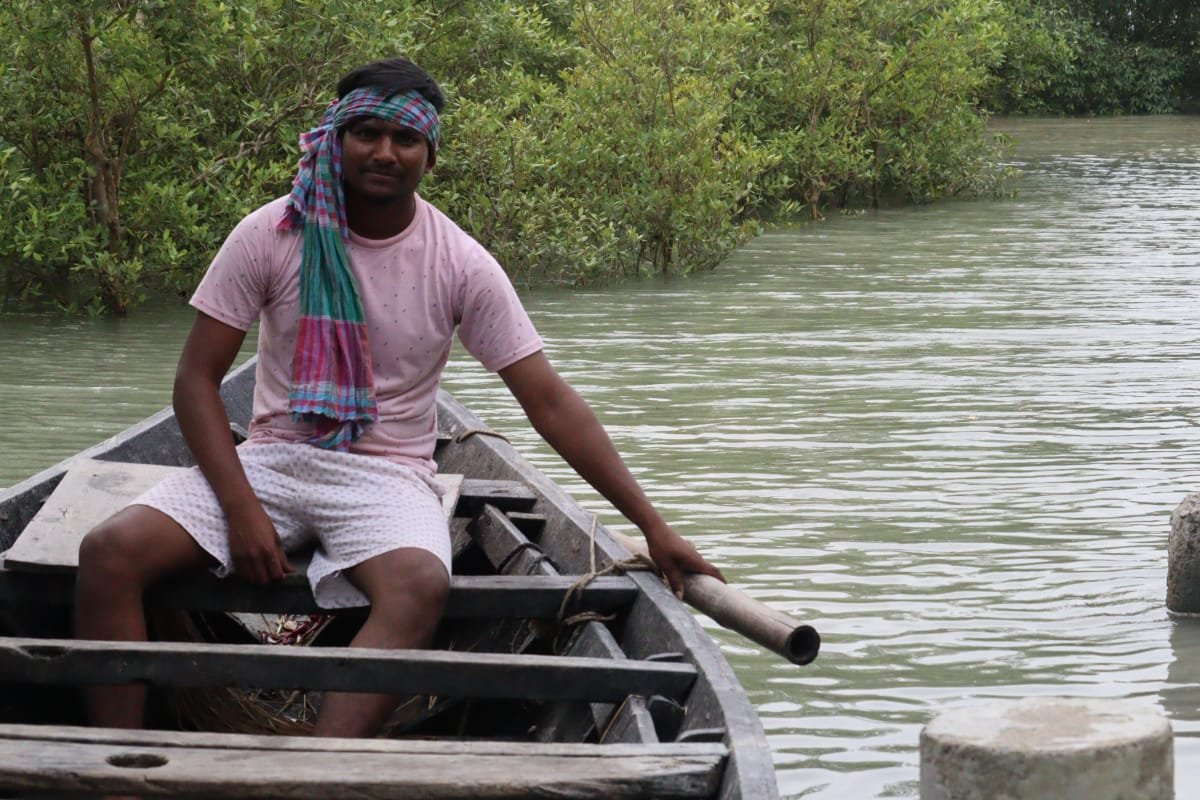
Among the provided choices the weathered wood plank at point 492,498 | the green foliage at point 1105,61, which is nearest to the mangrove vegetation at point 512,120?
the weathered wood plank at point 492,498

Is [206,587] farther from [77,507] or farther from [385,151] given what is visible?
[385,151]

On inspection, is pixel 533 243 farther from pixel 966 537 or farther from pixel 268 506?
pixel 268 506

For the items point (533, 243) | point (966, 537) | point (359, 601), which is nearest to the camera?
point (359, 601)

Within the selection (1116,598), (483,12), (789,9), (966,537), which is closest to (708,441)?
(966,537)

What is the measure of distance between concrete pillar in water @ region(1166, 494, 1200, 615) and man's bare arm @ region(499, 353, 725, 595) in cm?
201

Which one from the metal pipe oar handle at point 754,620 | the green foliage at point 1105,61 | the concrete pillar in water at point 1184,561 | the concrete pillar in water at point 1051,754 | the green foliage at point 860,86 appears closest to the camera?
the concrete pillar in water at point 1051,754

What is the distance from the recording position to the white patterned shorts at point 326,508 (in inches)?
140

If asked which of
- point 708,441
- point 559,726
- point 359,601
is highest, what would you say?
point 359,601

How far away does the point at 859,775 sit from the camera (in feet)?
13.6

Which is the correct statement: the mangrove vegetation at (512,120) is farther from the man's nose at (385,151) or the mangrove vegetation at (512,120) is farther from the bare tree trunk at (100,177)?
the man's nose at (385,151)

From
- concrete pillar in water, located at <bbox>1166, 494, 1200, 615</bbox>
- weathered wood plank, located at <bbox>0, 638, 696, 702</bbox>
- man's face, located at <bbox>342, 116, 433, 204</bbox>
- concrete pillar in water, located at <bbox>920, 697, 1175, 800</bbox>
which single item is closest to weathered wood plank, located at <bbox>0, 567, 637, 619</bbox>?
weathered wood plank, located at <bbox>0, 638, 696, 702</bbox>

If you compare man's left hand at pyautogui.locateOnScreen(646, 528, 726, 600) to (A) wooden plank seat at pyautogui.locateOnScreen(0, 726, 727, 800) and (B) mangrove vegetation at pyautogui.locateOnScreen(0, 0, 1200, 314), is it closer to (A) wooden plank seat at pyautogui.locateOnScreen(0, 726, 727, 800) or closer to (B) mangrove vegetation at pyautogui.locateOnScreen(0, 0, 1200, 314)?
(A) wooden plank seat at pyautogui.locateOnScreen(0, 726, 727, 800)

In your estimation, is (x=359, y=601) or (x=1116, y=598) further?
(x=1116, y=598)

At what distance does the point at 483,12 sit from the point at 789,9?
16.9ft
